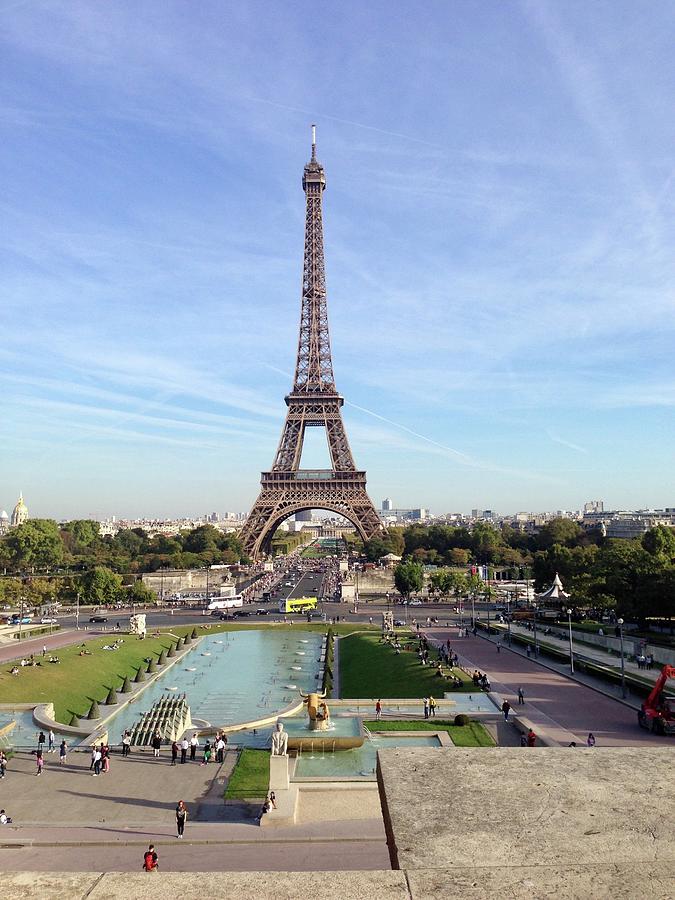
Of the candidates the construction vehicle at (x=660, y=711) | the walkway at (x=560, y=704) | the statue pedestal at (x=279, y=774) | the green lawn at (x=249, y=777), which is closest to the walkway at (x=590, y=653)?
the walkway at (x=560, y=704)

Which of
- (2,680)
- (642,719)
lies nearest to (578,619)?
(642,719)

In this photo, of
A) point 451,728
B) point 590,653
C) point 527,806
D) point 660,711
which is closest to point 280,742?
point 451,728

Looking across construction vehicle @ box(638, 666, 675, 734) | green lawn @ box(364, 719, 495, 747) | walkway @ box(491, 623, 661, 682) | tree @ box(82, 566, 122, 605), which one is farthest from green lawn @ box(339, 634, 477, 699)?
tree @ box(82, 566, 122, 605)

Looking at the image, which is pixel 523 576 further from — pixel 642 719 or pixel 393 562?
pixel 642 719

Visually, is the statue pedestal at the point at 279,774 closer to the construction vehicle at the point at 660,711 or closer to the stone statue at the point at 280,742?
the stone statue at the point at 280,742

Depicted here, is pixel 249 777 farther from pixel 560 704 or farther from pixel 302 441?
pixel 302 441

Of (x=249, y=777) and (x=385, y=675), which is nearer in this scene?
(x=249, y=777)

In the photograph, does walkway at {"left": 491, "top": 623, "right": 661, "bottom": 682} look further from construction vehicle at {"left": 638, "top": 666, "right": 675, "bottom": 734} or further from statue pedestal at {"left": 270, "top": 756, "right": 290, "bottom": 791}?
statue pedestal at {"left": 270, "top": 756, "right": 290, "bottom": 791}
